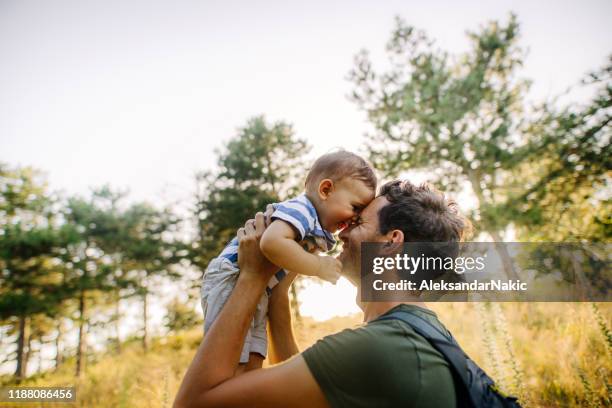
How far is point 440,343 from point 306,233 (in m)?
1.00

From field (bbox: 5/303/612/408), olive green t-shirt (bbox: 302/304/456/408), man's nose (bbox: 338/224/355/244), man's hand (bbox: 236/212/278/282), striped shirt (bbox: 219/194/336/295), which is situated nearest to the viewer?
olive green t-shirt (bbox: 302/304/456/408)

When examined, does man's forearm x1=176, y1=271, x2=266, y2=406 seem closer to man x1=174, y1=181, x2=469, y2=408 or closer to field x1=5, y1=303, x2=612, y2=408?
man x1=174, y1=181, x2=469, y2=408

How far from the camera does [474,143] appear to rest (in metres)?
11.3

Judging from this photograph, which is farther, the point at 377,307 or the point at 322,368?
the point at 377,307

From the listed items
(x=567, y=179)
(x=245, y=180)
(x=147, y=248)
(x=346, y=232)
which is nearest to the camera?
(x=346, y=232)

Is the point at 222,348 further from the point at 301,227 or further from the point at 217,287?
the point at 301,227

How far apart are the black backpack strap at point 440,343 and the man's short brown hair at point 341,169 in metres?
1.06

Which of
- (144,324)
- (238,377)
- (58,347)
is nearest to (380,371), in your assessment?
(238,377)

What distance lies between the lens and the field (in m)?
3.28

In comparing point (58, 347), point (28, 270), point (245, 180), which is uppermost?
point (245, 180)

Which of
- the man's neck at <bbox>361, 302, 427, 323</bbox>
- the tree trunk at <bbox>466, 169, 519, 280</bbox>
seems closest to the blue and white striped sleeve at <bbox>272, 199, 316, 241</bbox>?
the man's neck at <bbox>361, 302, 427, 323</bbox>

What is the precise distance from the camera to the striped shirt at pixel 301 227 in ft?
6.82

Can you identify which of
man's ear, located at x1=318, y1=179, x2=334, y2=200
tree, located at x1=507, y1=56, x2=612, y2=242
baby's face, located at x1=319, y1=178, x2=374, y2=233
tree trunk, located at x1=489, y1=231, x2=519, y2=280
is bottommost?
baby's face, located at x1=319, y1=178, x2=374, y2=233

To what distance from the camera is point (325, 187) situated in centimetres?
242
